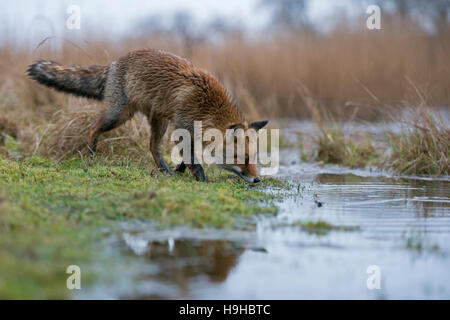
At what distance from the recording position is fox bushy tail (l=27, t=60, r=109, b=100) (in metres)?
7.36

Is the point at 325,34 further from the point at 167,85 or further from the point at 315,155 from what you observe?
the point at 167,85

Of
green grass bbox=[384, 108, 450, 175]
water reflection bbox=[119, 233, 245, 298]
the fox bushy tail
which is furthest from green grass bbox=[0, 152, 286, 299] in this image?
green grass bbox=[384, 108, 450, 175]

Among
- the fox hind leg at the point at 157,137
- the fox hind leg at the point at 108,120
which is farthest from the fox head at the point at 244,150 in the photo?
→ the fox hind leg at the point at 108,120

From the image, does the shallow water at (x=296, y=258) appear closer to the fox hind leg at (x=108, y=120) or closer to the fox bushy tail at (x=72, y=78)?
the fox hind leg at (x=108, y=120)

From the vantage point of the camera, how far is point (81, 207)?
464cm

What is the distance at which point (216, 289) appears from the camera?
3.18m

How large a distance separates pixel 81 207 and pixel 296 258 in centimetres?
204

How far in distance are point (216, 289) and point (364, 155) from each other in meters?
6.91

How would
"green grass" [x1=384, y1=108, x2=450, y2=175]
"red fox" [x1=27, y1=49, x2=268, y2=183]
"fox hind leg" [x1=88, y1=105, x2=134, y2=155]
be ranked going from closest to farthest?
"red fox" [x1=27, y1=49, x2=268, y2=183], "fox hind leg" [x1=88, y1=105, x2=134, y2=155], "green grass" [x1=384, y1=108, x2=450, y2=175]

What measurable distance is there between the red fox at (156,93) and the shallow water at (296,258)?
1727 mm

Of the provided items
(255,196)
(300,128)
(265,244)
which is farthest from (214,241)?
(300,128)

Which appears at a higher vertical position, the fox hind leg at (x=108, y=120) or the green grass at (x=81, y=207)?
the fox hind leg at (x=108, y=120)

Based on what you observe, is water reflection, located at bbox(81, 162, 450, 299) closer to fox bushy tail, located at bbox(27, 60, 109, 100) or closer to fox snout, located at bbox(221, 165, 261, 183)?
fox snout, located at bbox(221, 165, 261, 183)

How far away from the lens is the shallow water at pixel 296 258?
3.17 metres
